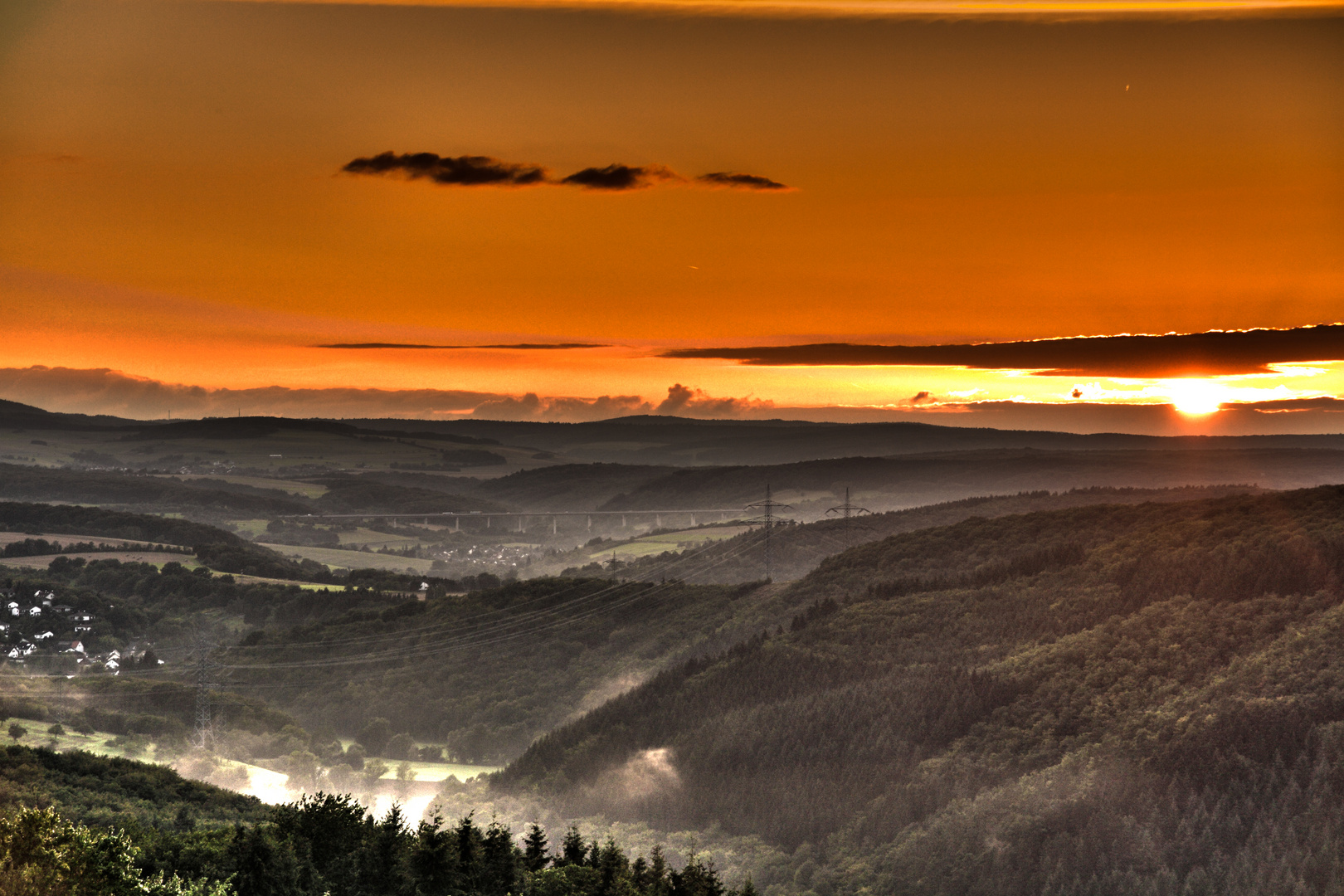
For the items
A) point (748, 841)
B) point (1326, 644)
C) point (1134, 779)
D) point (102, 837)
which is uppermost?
point (102, 837)

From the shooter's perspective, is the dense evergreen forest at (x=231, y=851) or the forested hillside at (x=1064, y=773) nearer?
the dense evergreen forest at (x=231, y=851)

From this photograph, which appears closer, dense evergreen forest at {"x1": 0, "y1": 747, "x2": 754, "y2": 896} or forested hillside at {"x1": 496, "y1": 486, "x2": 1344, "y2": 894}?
dense evergreen forest at {"x1": 0, "y1": 747, "x2": 754, "y2": 896}

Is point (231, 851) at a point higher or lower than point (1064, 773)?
higher

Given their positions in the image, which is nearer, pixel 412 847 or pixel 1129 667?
pixel 412 847

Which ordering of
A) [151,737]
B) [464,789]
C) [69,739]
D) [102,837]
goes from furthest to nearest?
[464,789] → [151,737] → [69,739] → [102,837]

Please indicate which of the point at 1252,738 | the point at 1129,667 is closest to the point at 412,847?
the point at 1252,738

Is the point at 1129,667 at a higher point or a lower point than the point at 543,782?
higher

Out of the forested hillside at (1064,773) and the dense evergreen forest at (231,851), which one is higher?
the dense evergreen forest at (231,851)

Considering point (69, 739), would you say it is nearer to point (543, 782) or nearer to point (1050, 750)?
point (543, 782)

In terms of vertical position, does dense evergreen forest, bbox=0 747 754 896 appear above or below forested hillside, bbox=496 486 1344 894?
above

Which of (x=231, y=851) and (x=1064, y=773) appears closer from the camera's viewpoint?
(x=231, y=851)

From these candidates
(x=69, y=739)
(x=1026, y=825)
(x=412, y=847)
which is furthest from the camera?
(x=69, y=739)
